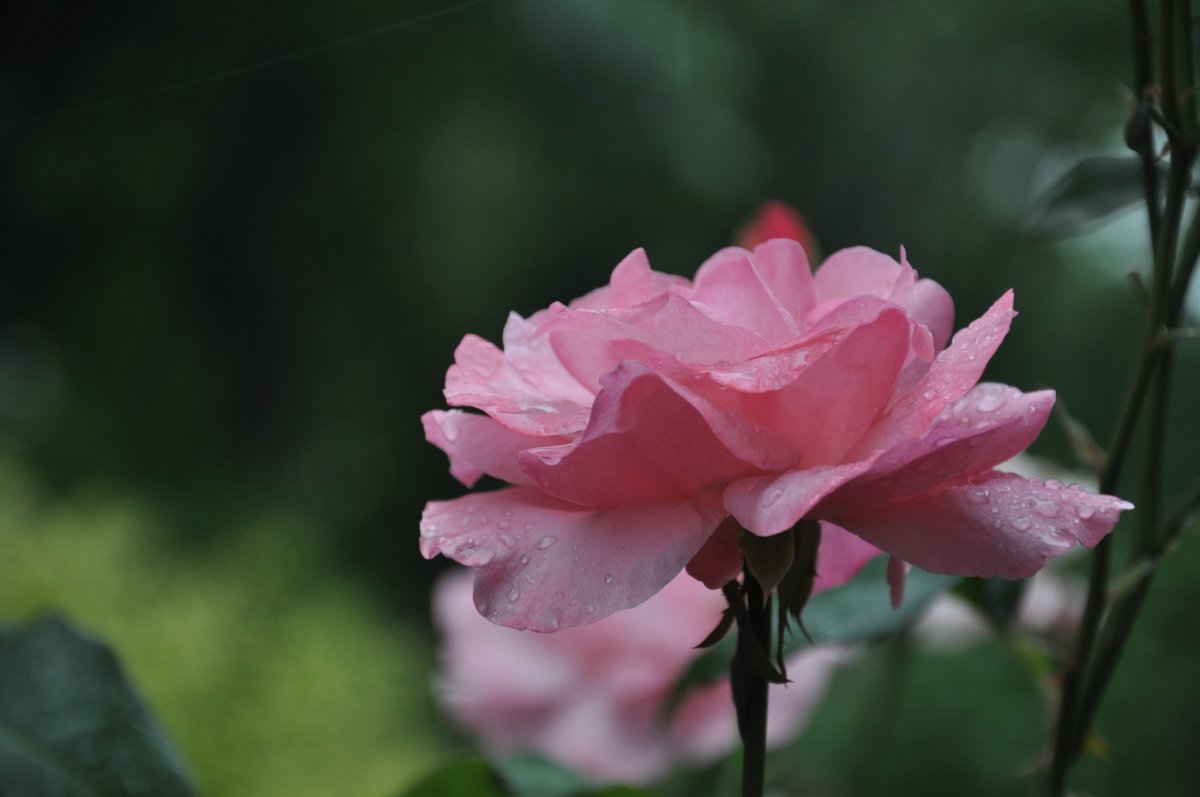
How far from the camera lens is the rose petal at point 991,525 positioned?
151mm

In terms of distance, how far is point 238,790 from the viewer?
1330mm

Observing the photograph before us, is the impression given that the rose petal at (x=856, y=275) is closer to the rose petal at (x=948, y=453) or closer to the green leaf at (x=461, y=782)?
the rose petal at (x=948, y=453)

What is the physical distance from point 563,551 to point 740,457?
0.09 ft

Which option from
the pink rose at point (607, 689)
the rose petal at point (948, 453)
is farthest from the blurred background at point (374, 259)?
the rose petal at point (948, 453)

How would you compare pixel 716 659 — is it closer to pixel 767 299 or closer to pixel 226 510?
pixel 767 299

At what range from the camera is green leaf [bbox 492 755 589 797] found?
275 mm

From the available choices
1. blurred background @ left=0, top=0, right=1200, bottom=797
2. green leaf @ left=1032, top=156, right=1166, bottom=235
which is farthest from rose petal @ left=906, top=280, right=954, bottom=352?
blurred background @ left=0, top=0, right=1200, bottom=797

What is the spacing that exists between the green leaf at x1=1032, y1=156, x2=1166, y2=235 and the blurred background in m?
1.01

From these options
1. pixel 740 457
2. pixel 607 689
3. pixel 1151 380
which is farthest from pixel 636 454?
pixel 607 689

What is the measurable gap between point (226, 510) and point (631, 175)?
132 cm

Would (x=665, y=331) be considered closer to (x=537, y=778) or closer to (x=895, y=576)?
(x=895, y=576)

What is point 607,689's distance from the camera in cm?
45

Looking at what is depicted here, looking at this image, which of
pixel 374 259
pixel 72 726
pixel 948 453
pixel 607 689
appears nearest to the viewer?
pixel 948 453

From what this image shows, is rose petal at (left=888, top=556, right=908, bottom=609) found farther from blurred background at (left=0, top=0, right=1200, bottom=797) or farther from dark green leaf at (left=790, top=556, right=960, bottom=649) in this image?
blurred background at (left=0, top=0, right=1200, bottom=797)
